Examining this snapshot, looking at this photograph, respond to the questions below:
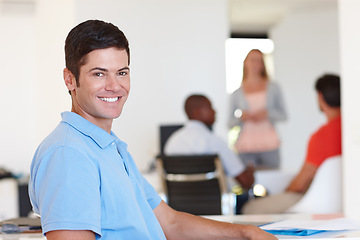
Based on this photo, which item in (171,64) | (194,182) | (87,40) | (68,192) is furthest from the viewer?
(171,64)

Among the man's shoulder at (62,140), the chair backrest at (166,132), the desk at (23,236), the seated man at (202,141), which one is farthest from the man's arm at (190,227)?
the chair backrest at (166,132)

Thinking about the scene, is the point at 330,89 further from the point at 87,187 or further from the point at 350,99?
the point at 87,187

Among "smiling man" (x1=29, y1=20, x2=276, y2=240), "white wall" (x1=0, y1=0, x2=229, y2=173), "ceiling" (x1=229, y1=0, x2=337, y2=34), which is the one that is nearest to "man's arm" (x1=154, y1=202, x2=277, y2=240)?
"smiling man" (x1=29, y1=20, x2=276, y2=240)

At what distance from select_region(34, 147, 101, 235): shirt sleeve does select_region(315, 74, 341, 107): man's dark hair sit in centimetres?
278

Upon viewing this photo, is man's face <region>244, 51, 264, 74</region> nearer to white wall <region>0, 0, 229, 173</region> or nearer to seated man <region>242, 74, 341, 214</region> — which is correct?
white wall <region>0, 0, 229, 173</region>

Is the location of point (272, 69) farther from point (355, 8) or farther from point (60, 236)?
point (60, 236)

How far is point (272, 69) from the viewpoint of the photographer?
9.74m

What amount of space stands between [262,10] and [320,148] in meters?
5.50

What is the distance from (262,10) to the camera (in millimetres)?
8977

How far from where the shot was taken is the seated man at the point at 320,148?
3.83m

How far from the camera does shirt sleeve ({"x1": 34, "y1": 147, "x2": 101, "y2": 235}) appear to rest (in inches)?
52.9

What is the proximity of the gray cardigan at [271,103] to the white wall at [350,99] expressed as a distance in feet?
7.95

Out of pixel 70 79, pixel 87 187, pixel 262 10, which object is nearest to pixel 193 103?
pixel 70 79

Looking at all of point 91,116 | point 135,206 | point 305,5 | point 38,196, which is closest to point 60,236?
point 38,196
